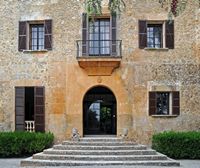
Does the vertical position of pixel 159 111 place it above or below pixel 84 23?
below

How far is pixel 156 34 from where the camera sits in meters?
22.2

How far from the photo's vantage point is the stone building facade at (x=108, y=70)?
2144 centimetres

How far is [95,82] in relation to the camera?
21.8 m

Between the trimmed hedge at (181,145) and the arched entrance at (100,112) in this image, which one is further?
the arched entrance at (100,112)

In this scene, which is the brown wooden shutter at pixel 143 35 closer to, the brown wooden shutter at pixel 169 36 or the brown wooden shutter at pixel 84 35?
the brown wooden shutter at pixel 169 36

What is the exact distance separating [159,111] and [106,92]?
335 cm

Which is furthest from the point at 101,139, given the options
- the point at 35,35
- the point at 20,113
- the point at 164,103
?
the point at 35,35

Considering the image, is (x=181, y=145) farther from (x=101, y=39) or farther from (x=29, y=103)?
(x=29, y=103)

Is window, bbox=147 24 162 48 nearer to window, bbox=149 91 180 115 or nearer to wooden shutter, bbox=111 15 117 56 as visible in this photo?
wooden shutter, bbox=111 15 117 56

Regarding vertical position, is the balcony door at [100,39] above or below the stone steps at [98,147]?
above

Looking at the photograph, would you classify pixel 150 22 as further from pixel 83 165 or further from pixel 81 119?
pixel 83 165

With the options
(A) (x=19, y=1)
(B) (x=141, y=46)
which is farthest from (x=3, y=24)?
(B) (x=141, y=46)

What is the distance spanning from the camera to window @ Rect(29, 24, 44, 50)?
22.4 metres

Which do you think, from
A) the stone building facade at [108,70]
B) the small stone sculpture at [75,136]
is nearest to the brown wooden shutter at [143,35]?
the stone building facade at [108,70]
